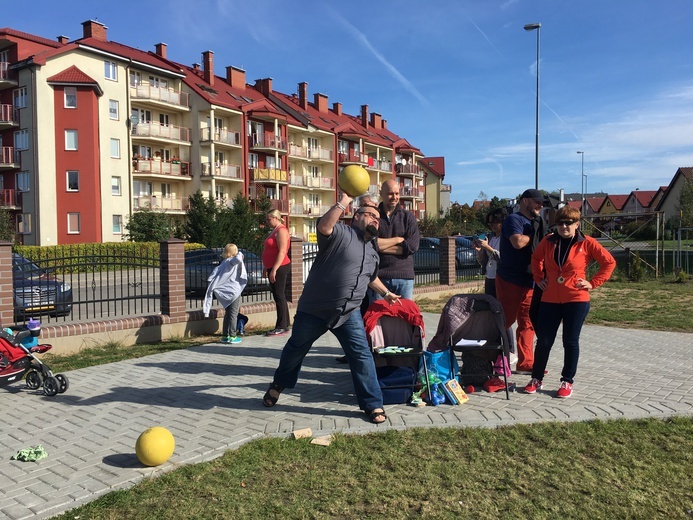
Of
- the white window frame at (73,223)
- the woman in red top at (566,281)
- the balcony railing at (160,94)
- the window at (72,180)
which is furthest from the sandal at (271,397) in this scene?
the balcony railing at (160,94)

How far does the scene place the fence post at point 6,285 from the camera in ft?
26.4

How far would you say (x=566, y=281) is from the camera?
5594 millimetres

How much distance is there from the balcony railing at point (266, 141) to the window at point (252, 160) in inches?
42.8

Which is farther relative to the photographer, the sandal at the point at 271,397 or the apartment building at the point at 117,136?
the apartment building at the point at 117,136

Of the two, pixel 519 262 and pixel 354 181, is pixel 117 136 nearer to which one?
pixel 519 262

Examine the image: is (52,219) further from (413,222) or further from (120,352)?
(413,222)

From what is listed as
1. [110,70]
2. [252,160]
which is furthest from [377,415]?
[252,160]

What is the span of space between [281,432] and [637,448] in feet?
8.85

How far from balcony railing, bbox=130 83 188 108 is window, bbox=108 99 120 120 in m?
1.46

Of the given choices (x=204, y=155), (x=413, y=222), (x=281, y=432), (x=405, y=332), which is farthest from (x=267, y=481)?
(x=204, y=155)

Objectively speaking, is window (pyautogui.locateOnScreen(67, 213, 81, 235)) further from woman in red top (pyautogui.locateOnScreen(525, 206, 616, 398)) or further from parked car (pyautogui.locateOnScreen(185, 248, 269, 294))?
woman in red top (pyautogui.locateOnScreen(525, 206, 616, 398))

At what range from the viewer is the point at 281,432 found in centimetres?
480

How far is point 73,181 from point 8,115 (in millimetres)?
5797

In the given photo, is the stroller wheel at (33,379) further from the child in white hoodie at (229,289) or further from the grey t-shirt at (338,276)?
the grey t-shirt at (338,276)
